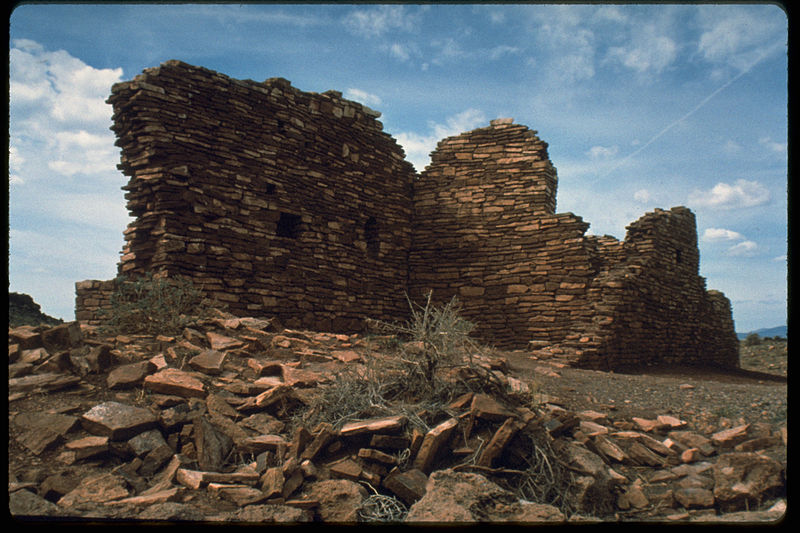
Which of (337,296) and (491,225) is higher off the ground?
(491,225)

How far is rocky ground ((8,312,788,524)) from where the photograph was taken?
2.87 m

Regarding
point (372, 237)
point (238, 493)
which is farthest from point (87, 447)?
point (372, 237)

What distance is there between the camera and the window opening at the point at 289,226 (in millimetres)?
8688

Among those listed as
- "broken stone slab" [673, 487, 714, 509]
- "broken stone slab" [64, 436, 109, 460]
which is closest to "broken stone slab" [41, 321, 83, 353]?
"broken stone slab" [64, 436, 109, 460]

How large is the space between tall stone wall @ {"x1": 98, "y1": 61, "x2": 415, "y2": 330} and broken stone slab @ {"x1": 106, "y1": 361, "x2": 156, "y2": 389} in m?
3.10

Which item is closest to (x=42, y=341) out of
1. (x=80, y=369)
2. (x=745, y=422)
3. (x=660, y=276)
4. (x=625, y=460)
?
(x=80, y=369)

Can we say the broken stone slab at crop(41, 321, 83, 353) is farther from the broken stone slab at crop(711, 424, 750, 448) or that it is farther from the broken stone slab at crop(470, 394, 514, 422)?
the broken stone slab at crop(711, 424, 750, 448)

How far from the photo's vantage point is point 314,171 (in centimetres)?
896

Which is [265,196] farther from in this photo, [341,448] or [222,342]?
[341,448]

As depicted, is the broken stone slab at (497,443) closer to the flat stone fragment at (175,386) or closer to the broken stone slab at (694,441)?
the broken stone slab at (694,441)

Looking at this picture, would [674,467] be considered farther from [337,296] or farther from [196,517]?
[337,296]

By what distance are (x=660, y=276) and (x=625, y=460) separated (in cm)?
758

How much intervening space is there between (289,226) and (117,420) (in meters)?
5.58

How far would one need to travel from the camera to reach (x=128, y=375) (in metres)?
4.09
